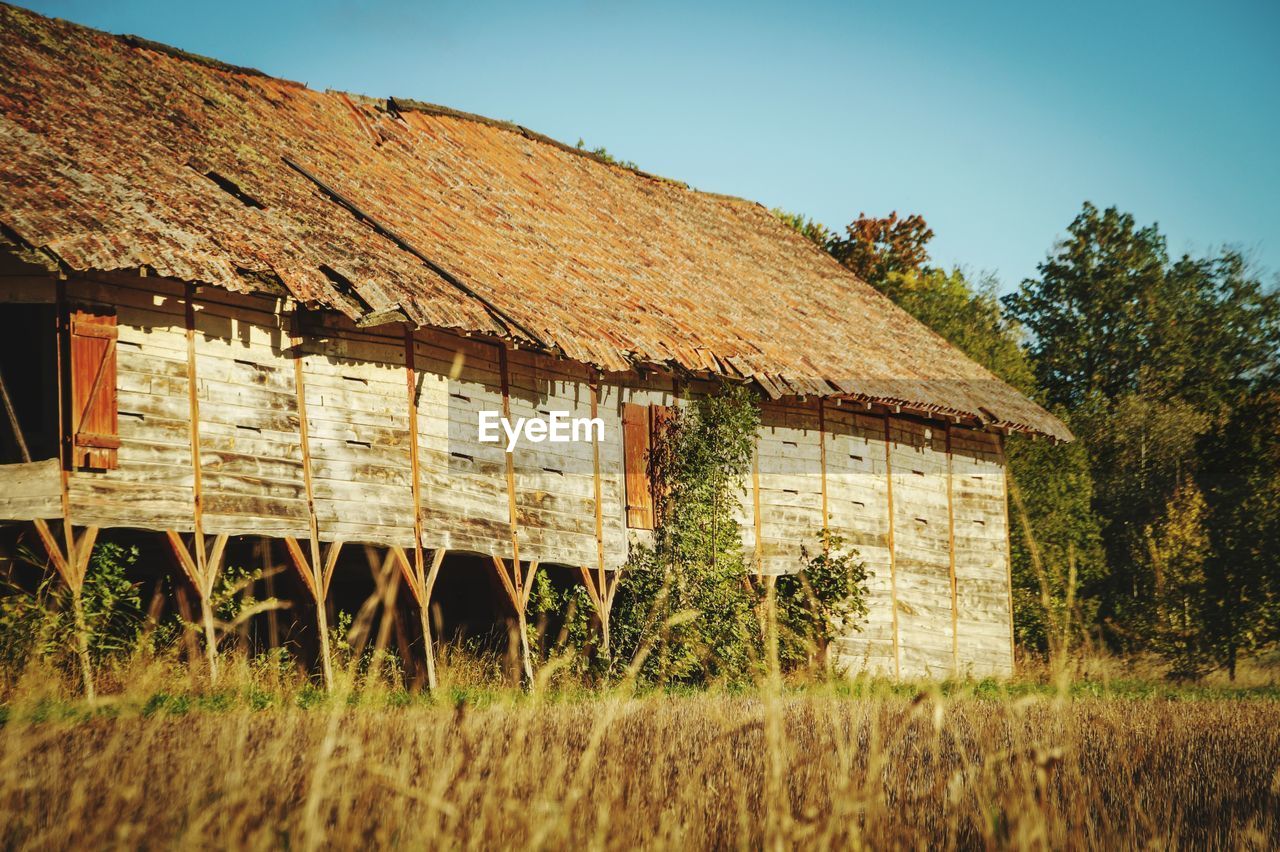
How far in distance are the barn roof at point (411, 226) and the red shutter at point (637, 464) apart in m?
0.87

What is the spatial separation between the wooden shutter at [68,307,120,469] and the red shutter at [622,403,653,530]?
6.25 meters

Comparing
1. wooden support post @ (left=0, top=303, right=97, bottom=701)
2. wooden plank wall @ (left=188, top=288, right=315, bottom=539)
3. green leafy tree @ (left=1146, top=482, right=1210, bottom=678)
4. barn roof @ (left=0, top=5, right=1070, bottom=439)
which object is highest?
barn roof @ (left=0, top=5, right=1070, bottom=439)

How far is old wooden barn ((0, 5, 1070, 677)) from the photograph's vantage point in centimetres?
1077

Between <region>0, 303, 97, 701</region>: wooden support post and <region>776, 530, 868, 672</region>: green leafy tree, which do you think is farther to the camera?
<region>776, 530, 868, 672</region>: green leafy tree

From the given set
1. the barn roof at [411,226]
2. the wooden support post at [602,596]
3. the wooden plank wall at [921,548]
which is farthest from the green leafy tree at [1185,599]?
the wooden support post at [602,596]

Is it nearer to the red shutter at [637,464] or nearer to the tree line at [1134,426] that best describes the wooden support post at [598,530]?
the red shutter at [637,464]

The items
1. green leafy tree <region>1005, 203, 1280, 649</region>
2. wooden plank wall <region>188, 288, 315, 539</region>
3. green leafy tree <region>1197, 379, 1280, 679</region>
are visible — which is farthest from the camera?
green leafy tree <region>1005, 203, 1280, 649</region>

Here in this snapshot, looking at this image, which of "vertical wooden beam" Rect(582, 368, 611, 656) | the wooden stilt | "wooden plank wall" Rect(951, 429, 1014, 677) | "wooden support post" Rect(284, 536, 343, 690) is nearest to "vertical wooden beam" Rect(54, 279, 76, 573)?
"wooden support post" Rect(284, 536, 343, 690)

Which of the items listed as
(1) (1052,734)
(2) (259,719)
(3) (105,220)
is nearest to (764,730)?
(1) (1052,734)

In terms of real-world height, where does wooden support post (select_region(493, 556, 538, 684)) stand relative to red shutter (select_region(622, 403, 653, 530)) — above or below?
below

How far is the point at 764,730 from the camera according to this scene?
816 cm

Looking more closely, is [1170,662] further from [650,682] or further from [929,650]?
[650,682]

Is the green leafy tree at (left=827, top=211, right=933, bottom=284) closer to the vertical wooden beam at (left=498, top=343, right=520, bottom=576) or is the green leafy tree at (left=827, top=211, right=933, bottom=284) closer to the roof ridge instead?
the roof ridge

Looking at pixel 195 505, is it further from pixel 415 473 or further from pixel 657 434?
pixel 657 434
